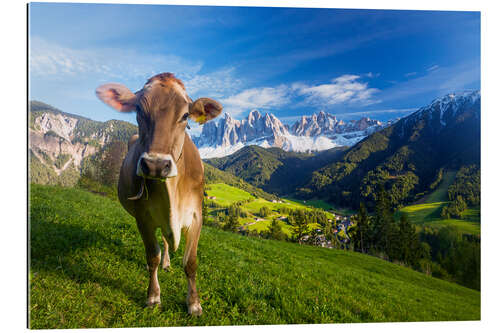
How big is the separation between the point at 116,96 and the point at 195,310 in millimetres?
2282

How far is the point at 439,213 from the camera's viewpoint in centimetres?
738

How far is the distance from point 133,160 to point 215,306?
6.15 feet

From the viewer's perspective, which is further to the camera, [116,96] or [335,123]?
[335,123]

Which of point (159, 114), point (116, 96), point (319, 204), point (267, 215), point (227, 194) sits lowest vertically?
point (267, 215)

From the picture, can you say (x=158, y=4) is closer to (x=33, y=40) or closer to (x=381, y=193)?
(x=33, y=40)

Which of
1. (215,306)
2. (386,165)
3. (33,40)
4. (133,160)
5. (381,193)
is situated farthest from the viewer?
(386,165)

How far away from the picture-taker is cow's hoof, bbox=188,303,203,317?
2634 millimetres

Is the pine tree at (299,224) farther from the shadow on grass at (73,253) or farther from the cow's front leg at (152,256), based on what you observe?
the cow's front leg at (152,256)

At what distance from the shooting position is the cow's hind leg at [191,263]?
264cm

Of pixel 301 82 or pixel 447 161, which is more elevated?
pixel 301 82

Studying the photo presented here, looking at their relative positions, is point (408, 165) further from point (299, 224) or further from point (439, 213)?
point (299, 224)

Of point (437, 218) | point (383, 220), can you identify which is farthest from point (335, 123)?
point (437, 218)

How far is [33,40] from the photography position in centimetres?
385

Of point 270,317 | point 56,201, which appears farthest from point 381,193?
point 56,201
